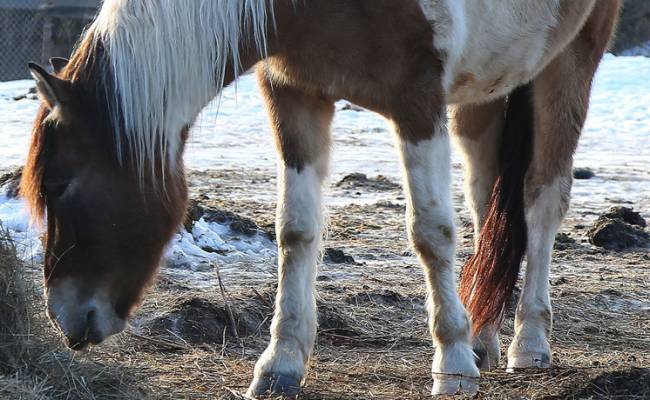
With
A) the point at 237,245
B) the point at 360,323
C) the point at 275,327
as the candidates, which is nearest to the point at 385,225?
the point at 237,245

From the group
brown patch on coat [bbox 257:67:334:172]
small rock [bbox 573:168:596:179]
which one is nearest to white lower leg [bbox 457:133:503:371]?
brown patch on coat [bbox 257:67:334:172]

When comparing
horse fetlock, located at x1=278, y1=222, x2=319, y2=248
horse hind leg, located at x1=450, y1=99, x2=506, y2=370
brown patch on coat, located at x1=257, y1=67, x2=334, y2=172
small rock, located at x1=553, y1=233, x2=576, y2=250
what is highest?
brown patch on coat, located at x1=257, y1=67, x2=334, y2=172

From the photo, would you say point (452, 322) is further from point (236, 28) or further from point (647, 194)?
point (647, 194)

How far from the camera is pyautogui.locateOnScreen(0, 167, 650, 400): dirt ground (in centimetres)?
407

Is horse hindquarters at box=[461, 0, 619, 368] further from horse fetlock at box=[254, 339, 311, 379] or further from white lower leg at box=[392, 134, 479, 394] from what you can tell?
Answer: horse fetlock at box=[254, 339, 311, 379]

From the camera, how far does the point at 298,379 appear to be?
427 centimetres

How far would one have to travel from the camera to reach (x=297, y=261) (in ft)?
14.6

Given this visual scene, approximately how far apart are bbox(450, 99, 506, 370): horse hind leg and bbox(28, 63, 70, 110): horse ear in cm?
227

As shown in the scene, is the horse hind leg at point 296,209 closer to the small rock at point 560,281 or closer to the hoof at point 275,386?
the hoof at point 275,386

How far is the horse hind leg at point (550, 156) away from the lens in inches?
199

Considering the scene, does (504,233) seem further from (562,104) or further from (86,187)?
(86,187)

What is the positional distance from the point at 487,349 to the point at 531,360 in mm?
258

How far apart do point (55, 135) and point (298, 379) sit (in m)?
1.31

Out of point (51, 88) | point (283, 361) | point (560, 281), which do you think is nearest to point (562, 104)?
point (560, 281)
